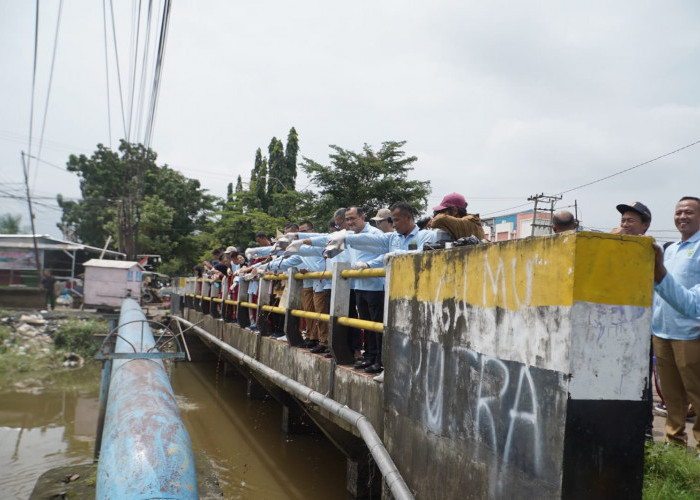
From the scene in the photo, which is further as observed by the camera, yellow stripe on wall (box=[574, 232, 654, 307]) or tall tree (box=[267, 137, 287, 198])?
tall tree (box=[267, 137, 287, 198])

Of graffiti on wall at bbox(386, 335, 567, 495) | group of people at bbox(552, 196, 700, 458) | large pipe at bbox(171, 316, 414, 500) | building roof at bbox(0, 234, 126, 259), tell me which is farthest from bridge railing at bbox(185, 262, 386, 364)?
building roof at bbox(0, 234, 126, 259)

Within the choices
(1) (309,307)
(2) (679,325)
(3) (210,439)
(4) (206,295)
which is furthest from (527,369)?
(4) (206,295)

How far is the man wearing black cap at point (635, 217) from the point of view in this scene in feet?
11.9

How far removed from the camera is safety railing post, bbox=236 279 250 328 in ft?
31.8

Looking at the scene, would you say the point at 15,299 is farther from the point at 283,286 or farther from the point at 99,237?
the point at 283,286

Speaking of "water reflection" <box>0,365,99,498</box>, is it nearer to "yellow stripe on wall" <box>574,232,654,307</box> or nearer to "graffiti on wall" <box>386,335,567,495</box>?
"graffiti on wall" <box>386,335,567,495</box>

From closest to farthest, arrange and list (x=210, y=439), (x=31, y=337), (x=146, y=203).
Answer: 1. (x=210, y=439)
2. (x=31, y=337)
3. (x=146, y=203)

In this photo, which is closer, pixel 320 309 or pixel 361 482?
pixel 361 482

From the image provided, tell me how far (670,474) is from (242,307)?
24.7 ft

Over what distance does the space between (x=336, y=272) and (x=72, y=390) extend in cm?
1179

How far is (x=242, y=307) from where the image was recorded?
9719 millimetres

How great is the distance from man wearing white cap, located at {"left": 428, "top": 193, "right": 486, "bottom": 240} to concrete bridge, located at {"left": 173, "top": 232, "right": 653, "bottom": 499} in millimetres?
406

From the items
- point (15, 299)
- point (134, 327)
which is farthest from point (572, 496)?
point (15, 299)

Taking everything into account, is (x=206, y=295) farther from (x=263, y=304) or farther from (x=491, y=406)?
(x=491, y=406)
